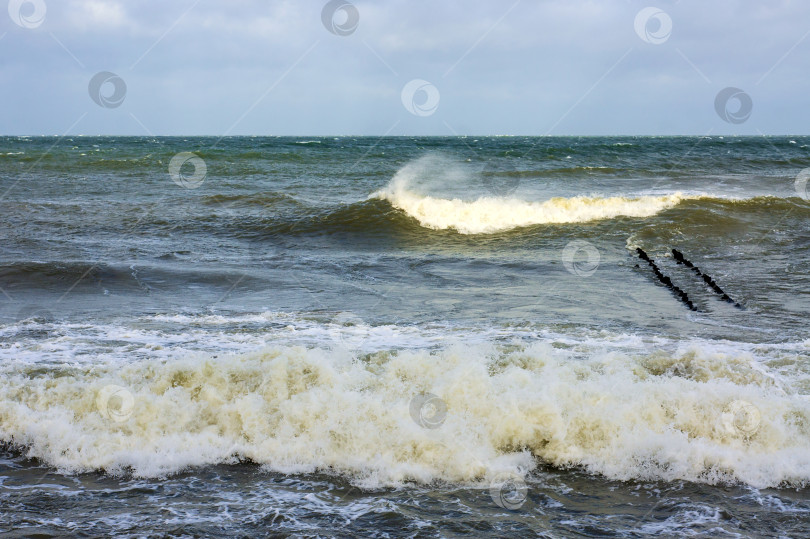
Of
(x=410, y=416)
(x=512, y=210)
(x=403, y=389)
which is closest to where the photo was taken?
(x=410, y=416)

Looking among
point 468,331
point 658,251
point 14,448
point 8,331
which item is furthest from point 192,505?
point 658,251

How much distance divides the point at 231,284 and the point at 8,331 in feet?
11.2

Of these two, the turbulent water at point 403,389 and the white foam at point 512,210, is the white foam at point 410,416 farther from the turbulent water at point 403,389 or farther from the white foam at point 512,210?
the white foam at point 512,210

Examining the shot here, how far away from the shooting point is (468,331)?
796cm

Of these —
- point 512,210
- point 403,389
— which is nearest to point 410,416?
point 403,389

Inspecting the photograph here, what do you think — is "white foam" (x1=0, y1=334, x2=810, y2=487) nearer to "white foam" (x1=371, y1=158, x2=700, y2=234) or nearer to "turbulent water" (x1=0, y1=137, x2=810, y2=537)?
"turbulent water" (x1=0, y1=137, x2=810, y2=537)

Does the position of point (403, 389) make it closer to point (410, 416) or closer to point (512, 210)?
point (410, 416)

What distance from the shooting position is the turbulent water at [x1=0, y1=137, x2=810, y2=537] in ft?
14.6

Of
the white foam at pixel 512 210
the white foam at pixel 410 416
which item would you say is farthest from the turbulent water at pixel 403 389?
the white foam at pixel 512 210

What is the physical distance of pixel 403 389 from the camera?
19.6ft

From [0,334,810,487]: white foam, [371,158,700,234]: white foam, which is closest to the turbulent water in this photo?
[0,334,810,487]: white foam

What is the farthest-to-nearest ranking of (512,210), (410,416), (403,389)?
(512,210), (403,389), (410,416)

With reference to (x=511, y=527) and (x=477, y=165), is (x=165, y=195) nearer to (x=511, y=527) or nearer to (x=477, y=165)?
(x=477, y=165)

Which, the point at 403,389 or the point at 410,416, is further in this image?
the point at 403,389
